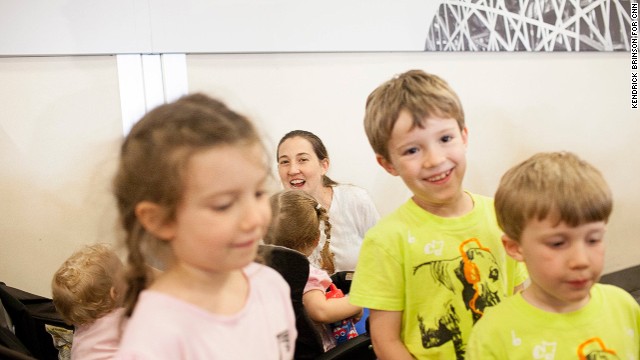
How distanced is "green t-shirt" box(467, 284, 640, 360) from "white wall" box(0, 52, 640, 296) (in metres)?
0.92

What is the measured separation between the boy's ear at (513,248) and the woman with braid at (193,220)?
0.57 m

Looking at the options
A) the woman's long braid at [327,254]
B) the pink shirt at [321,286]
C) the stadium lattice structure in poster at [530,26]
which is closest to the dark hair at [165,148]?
the pink shirt at [321,286]

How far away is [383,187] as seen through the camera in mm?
3582

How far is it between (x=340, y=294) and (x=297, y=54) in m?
1.57

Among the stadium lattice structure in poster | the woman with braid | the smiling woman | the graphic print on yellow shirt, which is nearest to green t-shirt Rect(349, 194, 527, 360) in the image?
the graphic print on yellow shirt

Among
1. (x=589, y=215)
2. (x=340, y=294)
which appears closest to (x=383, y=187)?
(x=340, y=294)

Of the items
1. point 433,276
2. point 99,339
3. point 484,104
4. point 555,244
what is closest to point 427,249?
point 433,276

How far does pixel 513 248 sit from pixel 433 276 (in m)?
0.18

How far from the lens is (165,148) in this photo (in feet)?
3.14

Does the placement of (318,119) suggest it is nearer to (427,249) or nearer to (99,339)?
(99,339)

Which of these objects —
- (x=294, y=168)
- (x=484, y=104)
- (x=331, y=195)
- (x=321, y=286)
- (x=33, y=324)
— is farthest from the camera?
(x=484, y=104)

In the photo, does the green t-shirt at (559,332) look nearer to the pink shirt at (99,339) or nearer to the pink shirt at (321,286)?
the pink shirt at (321,286)

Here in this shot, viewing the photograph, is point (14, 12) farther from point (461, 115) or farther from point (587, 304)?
point (587, 304)

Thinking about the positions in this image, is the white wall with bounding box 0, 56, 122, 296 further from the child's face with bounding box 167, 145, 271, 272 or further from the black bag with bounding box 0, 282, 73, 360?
the child's face with bounding box 167, 145, 271, 272
